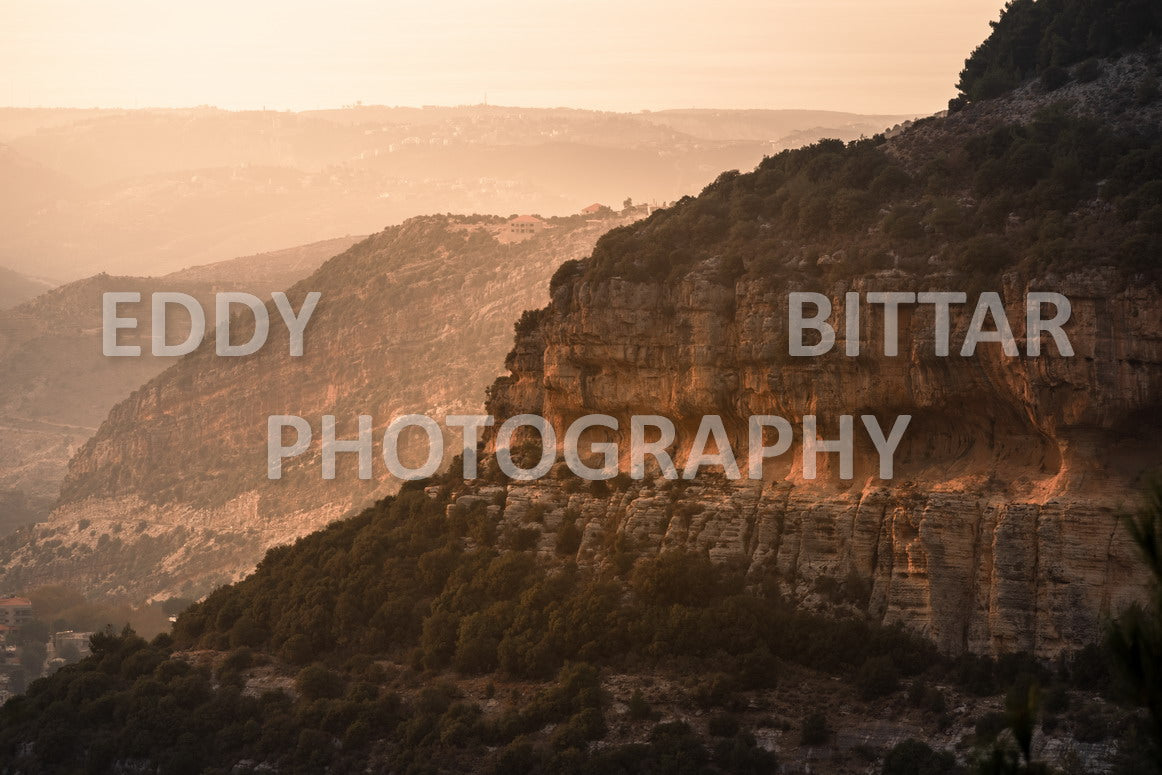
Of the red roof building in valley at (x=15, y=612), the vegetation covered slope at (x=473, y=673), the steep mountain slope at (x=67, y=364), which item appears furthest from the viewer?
the steep mountain slope at (x=67, y=364)

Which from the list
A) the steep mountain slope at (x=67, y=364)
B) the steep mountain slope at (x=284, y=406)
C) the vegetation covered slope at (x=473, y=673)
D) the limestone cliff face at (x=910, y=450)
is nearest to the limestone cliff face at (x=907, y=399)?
the limestone cliff face at (x=910, y=450)

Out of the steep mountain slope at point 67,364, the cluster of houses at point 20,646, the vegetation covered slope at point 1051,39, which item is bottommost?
the cluster of houses at point 20,646

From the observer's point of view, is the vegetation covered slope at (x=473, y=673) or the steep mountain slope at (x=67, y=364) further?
the steep mountain slope at (x=67, y=364)

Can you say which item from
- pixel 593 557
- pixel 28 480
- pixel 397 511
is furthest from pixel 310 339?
pixel 593 557

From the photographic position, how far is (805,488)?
153ft

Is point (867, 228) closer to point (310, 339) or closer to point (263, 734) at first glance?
point (263, 734)

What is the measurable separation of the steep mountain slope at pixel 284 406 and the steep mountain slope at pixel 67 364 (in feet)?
121

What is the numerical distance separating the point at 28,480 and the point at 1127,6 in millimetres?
115828

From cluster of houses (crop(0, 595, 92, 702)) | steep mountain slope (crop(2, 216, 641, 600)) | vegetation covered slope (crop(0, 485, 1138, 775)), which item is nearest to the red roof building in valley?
cluster of houses (crop(0, 595, 92, 702))

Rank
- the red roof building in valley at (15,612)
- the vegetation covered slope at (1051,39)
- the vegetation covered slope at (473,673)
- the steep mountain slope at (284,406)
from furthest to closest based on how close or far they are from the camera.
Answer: the steep mountain slope at (284,406)
the red roof building in valley at (15,612)
the vegetation covered slope at (1051,39)
the vegetation covered slope at (473,673)

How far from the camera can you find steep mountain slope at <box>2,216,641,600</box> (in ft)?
357

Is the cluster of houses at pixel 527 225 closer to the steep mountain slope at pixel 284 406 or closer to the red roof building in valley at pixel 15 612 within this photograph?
the steep mountain slope at pixel 284 406

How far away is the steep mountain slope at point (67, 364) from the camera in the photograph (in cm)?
16325

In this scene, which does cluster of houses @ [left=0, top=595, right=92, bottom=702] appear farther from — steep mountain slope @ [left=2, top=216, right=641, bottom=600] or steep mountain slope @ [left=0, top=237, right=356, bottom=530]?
steep mountain slope @ [left=0, top=237, right=356, bottom=530]
